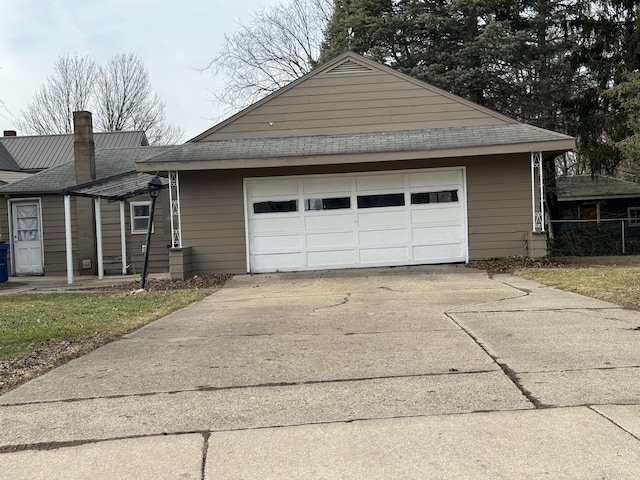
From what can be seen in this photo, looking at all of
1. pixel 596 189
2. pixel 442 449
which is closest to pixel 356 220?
pixel 442 449

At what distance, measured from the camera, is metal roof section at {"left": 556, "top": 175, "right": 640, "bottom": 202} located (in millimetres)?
26297

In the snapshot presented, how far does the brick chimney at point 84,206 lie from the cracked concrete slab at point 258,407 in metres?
14.9

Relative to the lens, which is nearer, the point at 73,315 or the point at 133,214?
the point at 73,315

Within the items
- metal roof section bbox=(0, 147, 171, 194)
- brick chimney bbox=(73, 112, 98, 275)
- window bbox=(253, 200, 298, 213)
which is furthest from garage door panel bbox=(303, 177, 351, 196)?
brick chimney bbox=(73, 112, 98, 275)

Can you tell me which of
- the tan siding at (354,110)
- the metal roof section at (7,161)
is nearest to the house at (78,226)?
the tan siding at (354,110)

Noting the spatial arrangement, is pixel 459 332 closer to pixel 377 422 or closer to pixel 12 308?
pixel 377 422

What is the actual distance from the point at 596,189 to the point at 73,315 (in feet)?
80.7

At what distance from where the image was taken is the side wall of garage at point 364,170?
46.1ft

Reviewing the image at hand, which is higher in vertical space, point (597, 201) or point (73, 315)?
point (597, 201)

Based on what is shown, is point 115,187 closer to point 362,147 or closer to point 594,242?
point 362,147

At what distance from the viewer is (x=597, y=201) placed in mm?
27484

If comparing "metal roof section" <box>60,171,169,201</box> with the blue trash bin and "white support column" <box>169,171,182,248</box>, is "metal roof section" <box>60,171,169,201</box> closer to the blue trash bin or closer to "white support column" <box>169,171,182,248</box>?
"white support column" <box>169,171,182,248</box>

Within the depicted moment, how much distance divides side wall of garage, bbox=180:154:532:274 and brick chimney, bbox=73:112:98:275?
5.80m

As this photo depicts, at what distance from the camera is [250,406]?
172 inches
